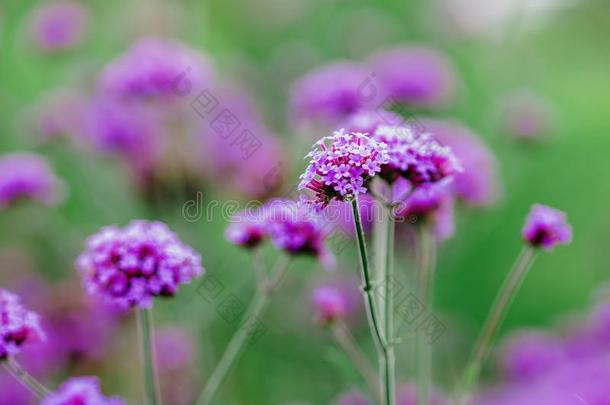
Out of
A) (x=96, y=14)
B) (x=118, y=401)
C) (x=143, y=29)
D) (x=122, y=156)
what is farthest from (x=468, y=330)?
(x=96, y=14)

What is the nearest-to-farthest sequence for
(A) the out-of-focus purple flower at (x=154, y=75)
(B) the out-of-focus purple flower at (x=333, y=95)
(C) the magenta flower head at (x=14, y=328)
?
(C) the magenta flower head at (x=14, y=328) → (B) the out-of-focus purple flower at (x=333, y=95) → (A) the out-of-focus purple flower at (x=154, y=75)

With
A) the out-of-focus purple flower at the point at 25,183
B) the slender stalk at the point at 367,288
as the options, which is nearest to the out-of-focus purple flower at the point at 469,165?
the slender stalk at the point at 367,288

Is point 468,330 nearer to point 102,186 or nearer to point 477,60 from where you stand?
point 102,186

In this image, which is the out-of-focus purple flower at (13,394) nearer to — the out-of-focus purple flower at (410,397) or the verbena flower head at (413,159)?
the out-of-focus purple flower at (410,397)

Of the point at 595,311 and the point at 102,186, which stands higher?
the point at 102,186

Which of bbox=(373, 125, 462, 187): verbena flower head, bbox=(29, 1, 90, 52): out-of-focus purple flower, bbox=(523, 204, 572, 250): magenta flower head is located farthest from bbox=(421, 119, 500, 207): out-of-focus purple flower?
bbox=(29, 1, 90, 52): out-of-focus purple flower

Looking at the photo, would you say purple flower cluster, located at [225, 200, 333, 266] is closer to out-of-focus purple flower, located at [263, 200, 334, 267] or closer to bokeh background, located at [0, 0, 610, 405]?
out-of-focus purple flower, located at [263, 200, 334, 267]
